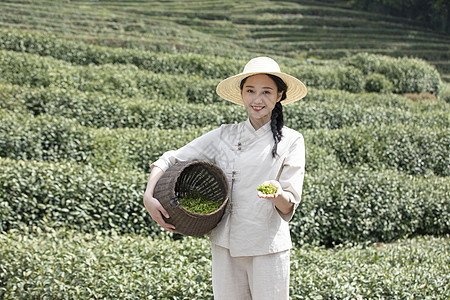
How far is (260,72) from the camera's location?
226cm

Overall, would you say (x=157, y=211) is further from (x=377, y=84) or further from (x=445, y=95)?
(x=445, y=95)

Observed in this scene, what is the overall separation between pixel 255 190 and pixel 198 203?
1.03 feet

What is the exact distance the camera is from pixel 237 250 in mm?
2215

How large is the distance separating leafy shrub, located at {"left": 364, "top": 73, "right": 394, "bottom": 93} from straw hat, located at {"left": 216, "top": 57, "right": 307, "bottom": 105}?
1290cm

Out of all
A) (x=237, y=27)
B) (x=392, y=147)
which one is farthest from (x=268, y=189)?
(x=237, y=27)

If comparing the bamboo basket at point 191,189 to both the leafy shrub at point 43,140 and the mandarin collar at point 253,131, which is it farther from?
the leafy shrub at point 43,140

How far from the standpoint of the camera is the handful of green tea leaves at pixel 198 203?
228 cm

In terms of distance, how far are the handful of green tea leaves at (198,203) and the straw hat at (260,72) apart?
Answer: 2.06 feet

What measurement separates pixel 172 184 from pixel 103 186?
3.75 m

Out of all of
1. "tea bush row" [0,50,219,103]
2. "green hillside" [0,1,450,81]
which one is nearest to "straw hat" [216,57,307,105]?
"tea bush row" [0,50,219,103]

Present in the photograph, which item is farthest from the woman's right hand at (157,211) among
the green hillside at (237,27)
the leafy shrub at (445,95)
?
the leafy shrub at (445,95)

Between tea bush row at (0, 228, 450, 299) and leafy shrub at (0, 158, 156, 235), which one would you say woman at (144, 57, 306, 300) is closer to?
tea bush row at (0, 228, 450, 299)

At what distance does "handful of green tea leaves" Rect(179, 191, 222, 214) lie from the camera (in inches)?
89.7

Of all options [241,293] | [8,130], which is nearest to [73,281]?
[241,293]
